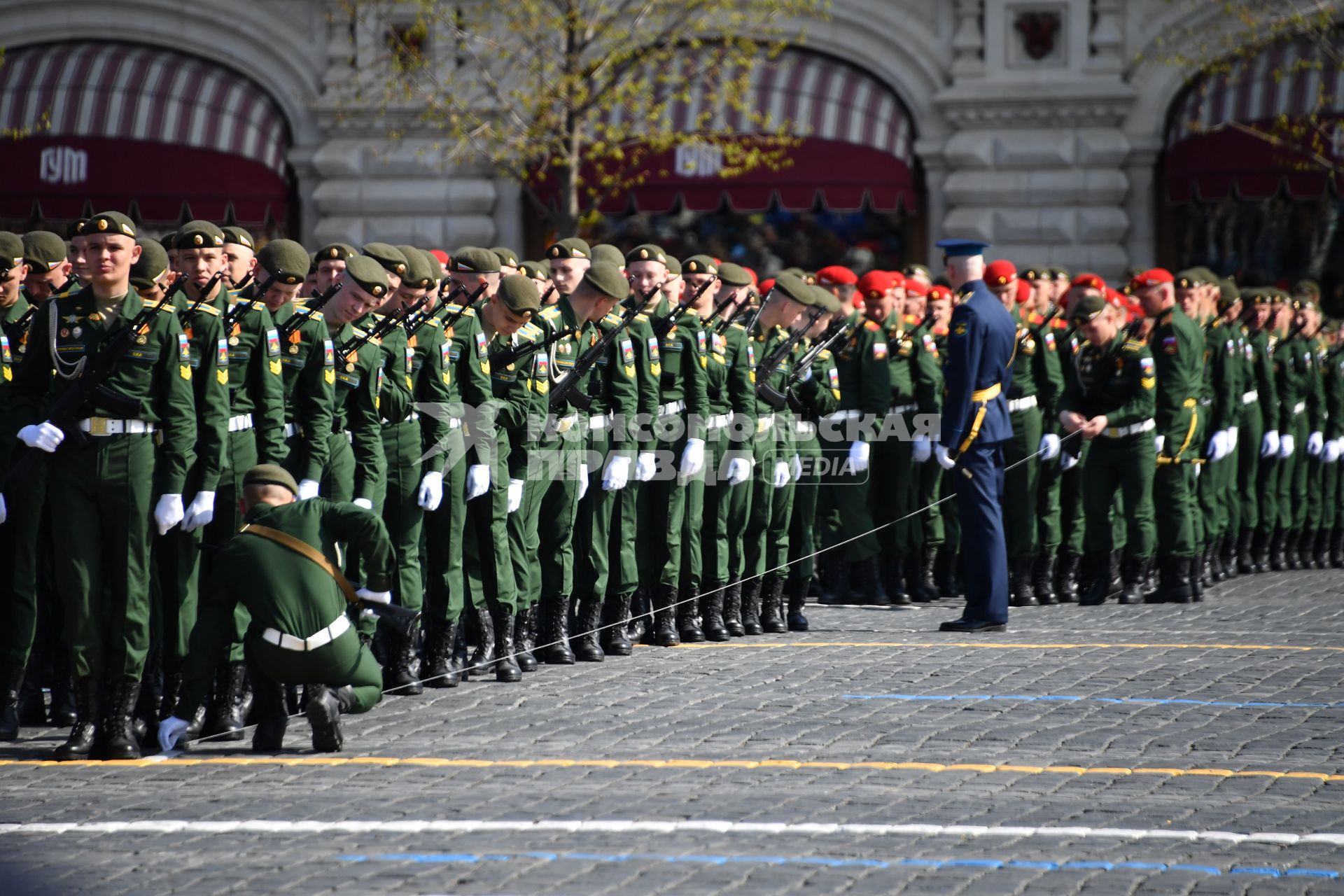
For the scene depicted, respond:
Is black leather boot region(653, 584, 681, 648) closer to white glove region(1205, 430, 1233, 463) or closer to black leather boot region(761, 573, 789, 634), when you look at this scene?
black leather boot region(761, 573, 789, 634)

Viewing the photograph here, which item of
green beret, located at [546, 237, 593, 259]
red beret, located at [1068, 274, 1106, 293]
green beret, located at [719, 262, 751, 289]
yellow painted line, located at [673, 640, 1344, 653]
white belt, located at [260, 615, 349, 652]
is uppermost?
red beret, located at [1068, 274, 1106, 293]

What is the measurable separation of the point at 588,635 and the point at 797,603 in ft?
5.83

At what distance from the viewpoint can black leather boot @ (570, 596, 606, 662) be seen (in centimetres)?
988

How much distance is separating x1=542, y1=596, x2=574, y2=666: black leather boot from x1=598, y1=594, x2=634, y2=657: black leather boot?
Result: 31cm

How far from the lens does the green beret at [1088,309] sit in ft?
42.3

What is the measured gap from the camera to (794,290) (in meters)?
11.4

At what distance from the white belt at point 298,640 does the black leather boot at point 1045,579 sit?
21.2ft

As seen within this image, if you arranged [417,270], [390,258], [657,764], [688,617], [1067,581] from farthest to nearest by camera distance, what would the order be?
[1067,581] → [688,617] → [417,270] → [390,258] → [657,764]

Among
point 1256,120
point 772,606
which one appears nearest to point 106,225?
point 772,606

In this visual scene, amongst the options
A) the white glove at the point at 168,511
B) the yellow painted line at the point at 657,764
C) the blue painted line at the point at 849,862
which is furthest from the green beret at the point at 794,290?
the blue painted line at the point at 849,862

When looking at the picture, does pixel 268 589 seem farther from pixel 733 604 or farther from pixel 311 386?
pixel 733 604

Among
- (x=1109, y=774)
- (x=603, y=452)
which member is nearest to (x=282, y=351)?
(x=603, y=452)

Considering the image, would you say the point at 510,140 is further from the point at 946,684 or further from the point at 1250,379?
the point at 946,684

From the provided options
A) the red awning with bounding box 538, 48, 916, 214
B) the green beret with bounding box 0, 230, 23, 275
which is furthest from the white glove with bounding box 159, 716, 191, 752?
the red awning with bounding box 538, 48, 916, 214
